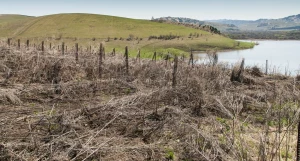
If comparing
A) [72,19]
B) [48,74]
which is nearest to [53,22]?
[72,19]

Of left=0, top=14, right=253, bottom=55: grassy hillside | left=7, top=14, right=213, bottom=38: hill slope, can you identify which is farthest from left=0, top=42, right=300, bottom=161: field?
left=7, top=14, right=213, bottom=38: hill slope

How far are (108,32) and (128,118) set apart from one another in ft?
170

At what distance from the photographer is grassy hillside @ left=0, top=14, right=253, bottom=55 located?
48875 mm

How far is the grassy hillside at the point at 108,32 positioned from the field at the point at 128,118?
2986cm

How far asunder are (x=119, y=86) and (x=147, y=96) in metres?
3.36

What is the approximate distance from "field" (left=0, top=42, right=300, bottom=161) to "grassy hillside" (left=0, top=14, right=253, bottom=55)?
29.9 m

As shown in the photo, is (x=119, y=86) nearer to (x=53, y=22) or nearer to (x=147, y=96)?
(x=147, y=96)

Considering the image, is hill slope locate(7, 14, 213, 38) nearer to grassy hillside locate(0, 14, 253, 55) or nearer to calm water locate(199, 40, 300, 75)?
grassy hillside locate(0, 14, 253, 55)

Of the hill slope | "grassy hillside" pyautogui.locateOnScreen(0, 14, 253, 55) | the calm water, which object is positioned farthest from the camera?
the hill slope

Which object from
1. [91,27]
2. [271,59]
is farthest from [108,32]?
[271,59]

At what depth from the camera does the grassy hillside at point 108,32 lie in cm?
4888

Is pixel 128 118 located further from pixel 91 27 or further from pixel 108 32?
pixel 91 27

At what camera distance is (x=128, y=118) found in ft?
24.4

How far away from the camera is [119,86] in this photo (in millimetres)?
12062
